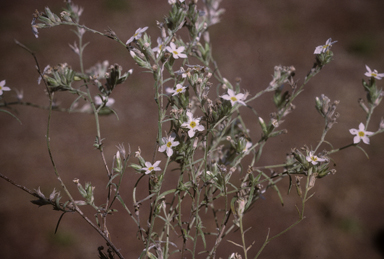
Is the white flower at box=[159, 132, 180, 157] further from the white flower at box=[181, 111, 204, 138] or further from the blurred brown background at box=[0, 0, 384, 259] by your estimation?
the blurred brown background at box=[0, 0, 384, 259]

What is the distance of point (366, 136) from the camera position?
588 mm

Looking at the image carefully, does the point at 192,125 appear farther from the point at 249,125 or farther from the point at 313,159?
the point at 249,125

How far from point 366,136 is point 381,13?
12.9ft

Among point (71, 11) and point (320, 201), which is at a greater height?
point (71, 11)

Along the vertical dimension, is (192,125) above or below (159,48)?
below

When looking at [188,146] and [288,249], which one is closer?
[188,146]

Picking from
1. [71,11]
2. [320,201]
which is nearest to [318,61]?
[71,11]

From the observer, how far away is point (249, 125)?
9.06 ft

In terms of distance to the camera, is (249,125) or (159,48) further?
(249,125)

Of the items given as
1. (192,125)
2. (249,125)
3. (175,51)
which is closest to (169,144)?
(192,125)

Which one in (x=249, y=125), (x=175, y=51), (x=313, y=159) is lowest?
(x=249, y=125)

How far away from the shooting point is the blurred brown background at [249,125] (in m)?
2.00

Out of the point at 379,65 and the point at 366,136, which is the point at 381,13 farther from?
the point at 366,136

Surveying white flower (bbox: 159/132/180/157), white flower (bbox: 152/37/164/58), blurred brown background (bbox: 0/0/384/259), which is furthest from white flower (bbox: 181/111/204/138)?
blurred brown background (bbox: 0/0/384/259)
